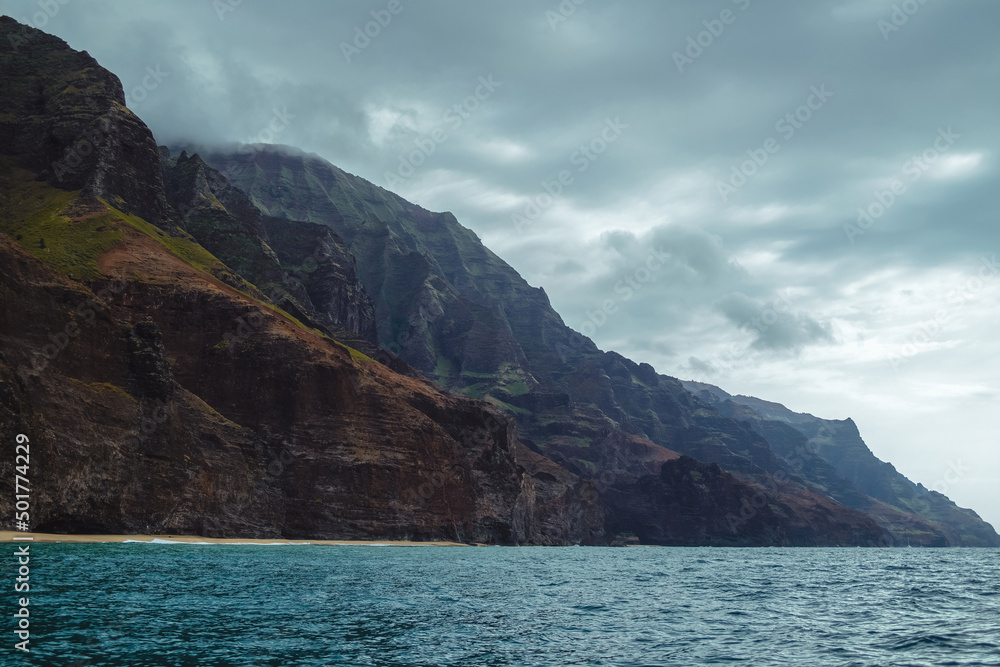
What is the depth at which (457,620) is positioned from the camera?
36125 millimetres

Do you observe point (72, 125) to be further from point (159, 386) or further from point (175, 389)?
point (159, 386)

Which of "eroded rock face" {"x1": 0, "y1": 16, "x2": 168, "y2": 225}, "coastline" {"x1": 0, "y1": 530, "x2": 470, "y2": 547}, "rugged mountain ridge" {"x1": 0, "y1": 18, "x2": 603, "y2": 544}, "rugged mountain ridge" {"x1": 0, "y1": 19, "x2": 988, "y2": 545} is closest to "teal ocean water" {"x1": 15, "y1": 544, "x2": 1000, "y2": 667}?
"coastline" {"x1": 0, "y1": 530, "x2": 470, "y2": 547}

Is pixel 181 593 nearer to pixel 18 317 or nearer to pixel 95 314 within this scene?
pixel 18 317

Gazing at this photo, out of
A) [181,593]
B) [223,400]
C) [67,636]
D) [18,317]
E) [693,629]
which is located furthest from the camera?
[223,400]

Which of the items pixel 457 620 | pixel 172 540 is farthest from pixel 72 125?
pixel 457 620

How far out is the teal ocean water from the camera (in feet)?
85.5

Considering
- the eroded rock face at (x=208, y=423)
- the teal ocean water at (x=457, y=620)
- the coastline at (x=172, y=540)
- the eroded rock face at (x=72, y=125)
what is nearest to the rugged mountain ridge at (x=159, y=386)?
the eroded rock face at (x=208, y=423)

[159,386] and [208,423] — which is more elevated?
[159,386]

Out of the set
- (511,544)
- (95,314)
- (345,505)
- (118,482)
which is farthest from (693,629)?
(511,544)

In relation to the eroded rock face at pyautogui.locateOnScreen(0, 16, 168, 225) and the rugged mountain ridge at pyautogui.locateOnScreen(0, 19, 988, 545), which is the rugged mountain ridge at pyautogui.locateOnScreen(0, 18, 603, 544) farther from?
the eroded rock face at pyautogui.locateOnScreen(0, 16, 168, 225)

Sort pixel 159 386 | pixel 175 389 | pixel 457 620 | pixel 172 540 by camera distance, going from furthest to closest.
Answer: pixel 175 389
pixel 159 386
pixel 172 540
pixel 457 620

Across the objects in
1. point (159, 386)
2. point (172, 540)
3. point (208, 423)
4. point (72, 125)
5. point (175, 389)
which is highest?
point (72, 125)

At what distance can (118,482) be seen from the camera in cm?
9506

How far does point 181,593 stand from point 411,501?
379 feet
